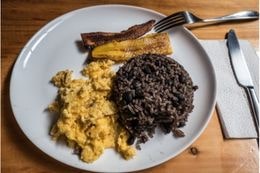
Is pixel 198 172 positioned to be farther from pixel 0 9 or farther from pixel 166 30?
pixel 0 9

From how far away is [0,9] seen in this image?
1420 mm

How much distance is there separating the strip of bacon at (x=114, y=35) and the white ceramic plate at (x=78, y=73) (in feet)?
0.13

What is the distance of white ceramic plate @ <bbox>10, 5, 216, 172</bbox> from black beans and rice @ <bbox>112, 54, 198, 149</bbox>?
5 cm

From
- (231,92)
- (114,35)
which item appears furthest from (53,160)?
(231,92)

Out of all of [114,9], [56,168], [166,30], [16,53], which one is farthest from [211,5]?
[56,168]

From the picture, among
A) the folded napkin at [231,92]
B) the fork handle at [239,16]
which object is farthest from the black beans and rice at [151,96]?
the fork handle at [239,16]

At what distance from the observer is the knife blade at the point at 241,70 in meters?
1.25

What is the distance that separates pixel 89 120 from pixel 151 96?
0.21m

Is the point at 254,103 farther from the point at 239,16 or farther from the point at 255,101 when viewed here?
the point at 239,16

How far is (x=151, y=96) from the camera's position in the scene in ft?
3.63

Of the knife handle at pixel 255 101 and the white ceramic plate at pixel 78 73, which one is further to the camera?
the knife handle at pixel 255 101

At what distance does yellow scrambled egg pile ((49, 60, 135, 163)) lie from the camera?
1.04m

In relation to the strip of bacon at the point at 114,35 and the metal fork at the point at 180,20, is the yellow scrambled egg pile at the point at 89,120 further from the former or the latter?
the metal fork at the point at 180,20

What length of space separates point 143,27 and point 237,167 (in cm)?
64
